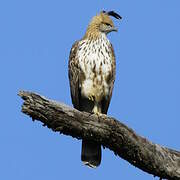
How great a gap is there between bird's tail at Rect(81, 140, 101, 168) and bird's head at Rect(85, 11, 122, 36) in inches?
75.6

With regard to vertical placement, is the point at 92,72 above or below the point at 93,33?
below

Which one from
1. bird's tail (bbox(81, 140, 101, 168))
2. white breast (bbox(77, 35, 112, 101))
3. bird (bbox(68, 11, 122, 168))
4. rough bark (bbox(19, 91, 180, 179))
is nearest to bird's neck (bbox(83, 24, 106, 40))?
bird (bbox(68, 11, 122, 168))

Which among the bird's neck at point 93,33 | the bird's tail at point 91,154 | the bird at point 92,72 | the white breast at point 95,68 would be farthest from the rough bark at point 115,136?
the bird's neck at point 93,33

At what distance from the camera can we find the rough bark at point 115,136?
482cm

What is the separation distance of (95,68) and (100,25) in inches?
41.5

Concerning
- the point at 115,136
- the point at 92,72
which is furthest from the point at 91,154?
the point at 115,136

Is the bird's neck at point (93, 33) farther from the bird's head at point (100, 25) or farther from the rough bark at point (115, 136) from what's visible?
the rough bark at point (115, 136)

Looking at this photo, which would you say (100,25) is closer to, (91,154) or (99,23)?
(99,23)

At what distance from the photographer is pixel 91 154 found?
6.75 m

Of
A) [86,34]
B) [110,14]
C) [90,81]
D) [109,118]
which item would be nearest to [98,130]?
[109,118]

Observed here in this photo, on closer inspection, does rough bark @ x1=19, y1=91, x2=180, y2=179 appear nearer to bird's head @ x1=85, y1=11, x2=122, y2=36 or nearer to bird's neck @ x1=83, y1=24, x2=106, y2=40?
bird's neck @ x1=83, y1=24, x2=106, y2=40

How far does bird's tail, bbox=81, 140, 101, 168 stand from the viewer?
22.1ft

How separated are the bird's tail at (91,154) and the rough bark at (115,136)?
54.0 inches

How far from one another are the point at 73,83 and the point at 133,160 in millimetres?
2361
